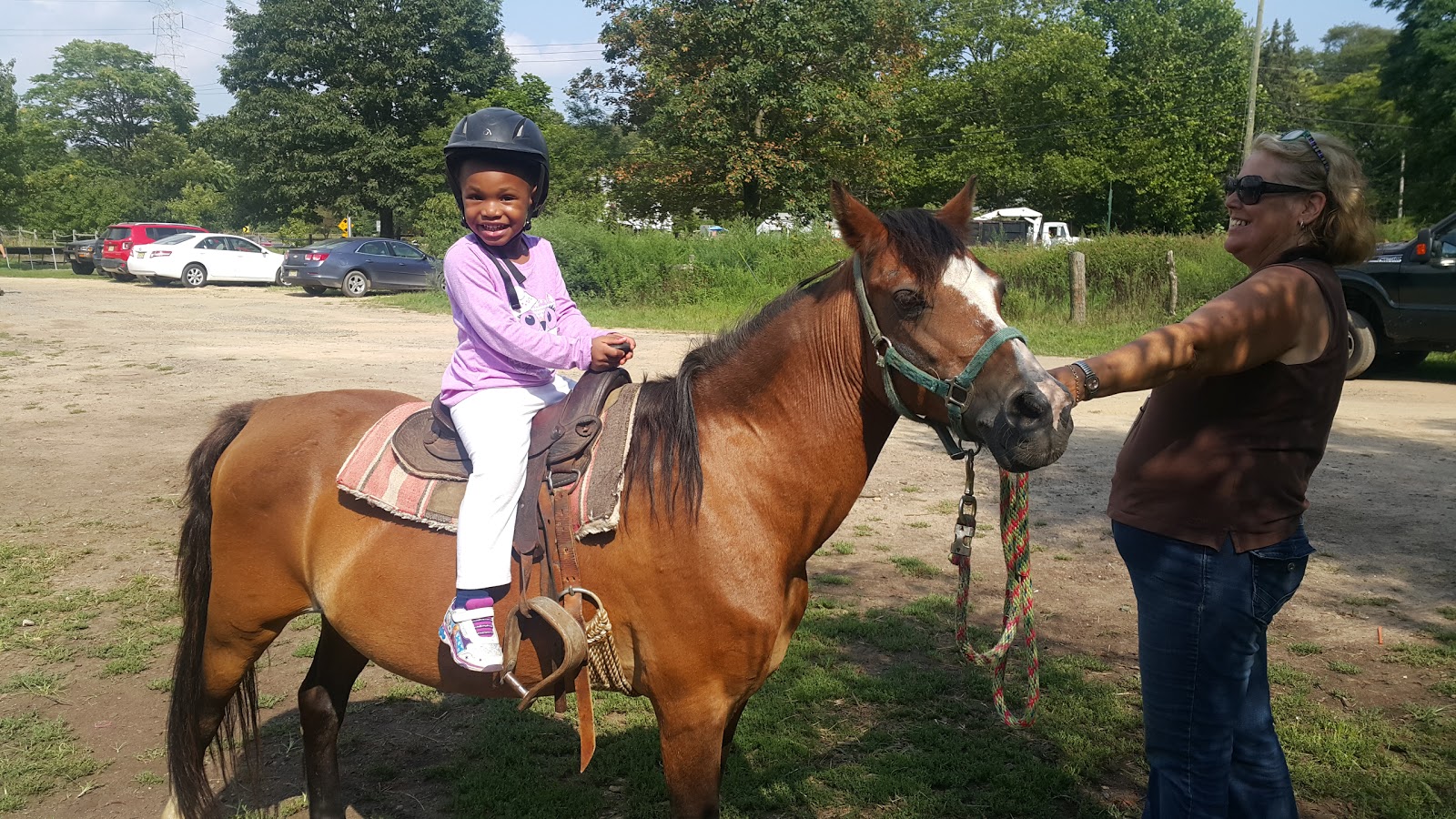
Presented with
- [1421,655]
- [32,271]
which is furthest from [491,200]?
[32,271]

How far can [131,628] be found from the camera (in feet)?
16.3

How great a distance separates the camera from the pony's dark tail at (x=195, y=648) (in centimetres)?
330

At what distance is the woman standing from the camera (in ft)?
7.65

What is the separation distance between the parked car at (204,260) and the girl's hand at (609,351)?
1118 inches

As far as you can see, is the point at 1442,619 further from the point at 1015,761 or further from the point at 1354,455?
the point at 1354,455

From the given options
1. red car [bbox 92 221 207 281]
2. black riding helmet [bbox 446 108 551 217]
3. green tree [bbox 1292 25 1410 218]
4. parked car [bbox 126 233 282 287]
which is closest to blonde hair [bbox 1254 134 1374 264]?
black riding helmet [bbox 446 108 551 217]

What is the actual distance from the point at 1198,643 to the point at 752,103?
26.9m

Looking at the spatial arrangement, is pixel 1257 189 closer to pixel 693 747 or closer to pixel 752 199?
pixel 693 747

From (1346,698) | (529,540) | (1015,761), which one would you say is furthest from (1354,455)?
(529,540)

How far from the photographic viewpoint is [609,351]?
2.79 meters

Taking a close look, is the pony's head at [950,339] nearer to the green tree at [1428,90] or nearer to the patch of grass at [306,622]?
the patch of grass at [306,622]

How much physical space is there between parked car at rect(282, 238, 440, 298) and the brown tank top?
2576cm

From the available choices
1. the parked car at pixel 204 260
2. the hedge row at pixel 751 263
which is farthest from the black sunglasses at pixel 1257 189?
the parked car at pixel 204 260

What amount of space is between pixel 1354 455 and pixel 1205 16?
51.2 m
